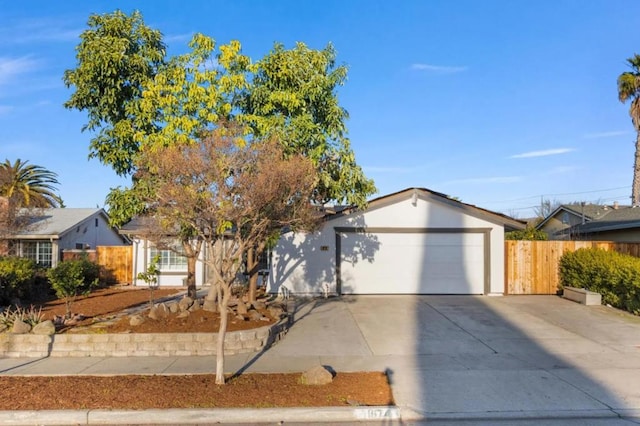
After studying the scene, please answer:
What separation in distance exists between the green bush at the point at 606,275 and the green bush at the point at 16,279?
57.7ft

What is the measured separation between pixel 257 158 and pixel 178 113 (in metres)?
3.44

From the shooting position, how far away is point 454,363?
8516 millimetres

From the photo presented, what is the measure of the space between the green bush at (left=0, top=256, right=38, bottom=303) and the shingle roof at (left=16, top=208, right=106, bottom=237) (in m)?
4.47

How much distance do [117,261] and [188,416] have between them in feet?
57.8

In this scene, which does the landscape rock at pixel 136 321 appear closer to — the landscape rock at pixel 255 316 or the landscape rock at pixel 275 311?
the landscape rock at pixel 255 316

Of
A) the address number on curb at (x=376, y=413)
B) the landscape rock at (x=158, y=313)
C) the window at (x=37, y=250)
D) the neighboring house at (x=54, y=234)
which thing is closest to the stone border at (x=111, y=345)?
the landscape rock at (x=158, y=313)

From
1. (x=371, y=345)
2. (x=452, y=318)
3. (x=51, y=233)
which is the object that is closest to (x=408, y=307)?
(x=452, y=318)

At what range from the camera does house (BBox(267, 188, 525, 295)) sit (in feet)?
56.4

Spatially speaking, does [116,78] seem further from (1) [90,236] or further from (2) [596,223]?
(2) [596,223]

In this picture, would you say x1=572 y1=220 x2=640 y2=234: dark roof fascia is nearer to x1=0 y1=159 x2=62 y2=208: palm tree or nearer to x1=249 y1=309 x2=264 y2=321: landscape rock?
x1=249 y1=309 x2=264 y2=321: landscape rock

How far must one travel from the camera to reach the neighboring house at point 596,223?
22.8m

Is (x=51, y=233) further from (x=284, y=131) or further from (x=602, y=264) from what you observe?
(x=602, y=264)

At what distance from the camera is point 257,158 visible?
743 centimetres

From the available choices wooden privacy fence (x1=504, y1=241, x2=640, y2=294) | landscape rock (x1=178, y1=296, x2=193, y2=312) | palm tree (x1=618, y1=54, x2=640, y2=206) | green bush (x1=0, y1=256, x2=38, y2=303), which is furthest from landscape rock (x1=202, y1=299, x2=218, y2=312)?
palm tree (x1=618, y1=54, x2=640, y2=206)
